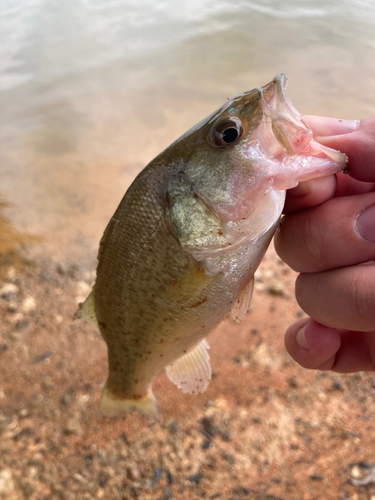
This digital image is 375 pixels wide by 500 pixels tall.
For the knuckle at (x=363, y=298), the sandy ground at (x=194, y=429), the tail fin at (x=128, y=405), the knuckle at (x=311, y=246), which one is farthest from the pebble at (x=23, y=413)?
the knuckle at (x=363, y=298)

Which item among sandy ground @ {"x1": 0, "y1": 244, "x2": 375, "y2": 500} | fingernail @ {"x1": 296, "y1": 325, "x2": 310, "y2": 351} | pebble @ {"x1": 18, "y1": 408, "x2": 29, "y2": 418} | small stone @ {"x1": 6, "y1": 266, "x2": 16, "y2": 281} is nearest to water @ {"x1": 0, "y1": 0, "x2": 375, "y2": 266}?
small stone @ {"x1": 6, "y1": 266, "x2": 16, "y2": 281}

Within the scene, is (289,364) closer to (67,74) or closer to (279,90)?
(279,90)

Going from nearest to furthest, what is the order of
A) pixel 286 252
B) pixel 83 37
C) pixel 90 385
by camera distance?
pixel 286 252 → pixel 90 385 → pixel 83 37

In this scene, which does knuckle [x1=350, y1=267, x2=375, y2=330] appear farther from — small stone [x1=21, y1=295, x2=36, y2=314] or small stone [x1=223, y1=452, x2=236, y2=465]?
small stone [x1=21, y1=295, x2=36, y2=314]

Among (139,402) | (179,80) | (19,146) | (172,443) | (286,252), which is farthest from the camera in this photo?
(179,80)

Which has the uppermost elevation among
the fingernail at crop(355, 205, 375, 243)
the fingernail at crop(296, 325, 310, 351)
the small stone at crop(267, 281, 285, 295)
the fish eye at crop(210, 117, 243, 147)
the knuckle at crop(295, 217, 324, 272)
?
the fish eye at crop(210, 117, 243, 147)

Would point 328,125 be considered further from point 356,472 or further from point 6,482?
point 6,482

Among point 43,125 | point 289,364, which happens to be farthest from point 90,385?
point 43,125
